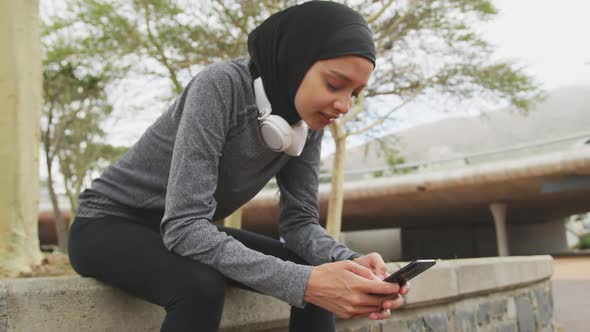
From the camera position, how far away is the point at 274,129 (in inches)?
63.2

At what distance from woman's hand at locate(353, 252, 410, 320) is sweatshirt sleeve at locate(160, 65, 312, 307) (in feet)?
0.77

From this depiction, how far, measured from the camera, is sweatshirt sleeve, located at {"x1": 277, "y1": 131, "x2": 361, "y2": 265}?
74.5 inches

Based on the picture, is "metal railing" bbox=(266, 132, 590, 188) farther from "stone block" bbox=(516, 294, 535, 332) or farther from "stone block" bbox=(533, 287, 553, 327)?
"stone block" bbox=(516, 294, 535, 332)

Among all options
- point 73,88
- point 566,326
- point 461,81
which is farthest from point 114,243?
point 73,88

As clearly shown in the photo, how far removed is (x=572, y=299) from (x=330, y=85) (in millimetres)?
6683

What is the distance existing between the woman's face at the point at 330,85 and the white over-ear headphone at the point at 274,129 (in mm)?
73

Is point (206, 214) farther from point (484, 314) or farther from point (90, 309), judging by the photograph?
point (484, 314)

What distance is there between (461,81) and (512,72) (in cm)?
91

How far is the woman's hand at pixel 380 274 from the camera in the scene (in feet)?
4.65

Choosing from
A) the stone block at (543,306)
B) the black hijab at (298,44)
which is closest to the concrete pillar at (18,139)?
the black hijab at (298,44)

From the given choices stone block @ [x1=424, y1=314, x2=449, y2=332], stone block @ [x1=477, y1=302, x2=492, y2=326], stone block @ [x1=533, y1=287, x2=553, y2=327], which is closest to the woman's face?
stone block @ [x1=424, y1=314, x2=449, y2=332]

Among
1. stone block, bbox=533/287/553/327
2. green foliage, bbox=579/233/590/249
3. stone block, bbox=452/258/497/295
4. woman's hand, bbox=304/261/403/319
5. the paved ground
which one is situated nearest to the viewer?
woman's hand, bbox=304/261/403/319

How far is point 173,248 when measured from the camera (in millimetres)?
1406

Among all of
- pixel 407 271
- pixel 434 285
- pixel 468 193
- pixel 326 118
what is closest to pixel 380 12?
pixel 434 285
